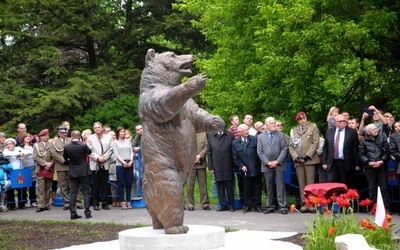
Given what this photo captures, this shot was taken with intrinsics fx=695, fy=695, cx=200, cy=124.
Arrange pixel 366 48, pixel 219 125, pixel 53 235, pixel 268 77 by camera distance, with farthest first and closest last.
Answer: pixel 268 77 < pixel 366 48 < pixel 53 235 < pixel 219 125

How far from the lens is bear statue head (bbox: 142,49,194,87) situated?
9.05 meters

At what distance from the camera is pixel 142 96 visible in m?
8.95

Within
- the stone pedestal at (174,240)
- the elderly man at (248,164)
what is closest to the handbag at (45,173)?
the elderly man at (248,164)

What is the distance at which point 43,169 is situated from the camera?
1805cm

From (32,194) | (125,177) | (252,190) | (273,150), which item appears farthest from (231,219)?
(32,194)

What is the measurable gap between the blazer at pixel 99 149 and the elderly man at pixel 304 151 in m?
4.74

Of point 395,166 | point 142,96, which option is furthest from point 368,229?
point 395,166

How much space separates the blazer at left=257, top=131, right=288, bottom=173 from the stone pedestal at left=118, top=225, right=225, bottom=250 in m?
6.84

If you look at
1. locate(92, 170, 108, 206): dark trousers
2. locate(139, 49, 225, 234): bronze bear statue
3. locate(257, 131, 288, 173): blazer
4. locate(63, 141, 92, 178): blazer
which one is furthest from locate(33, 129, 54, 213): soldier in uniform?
locate(139, 49, 225, 234): bronze bear statue

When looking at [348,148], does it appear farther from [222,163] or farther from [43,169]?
[43,169]

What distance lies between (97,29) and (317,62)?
35.2 ft

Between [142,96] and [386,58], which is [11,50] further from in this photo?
[142,96]

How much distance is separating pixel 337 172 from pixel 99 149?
20.1ft

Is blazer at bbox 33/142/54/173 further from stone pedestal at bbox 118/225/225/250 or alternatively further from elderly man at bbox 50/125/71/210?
stone pedestal at bbox 118/225/225/250
